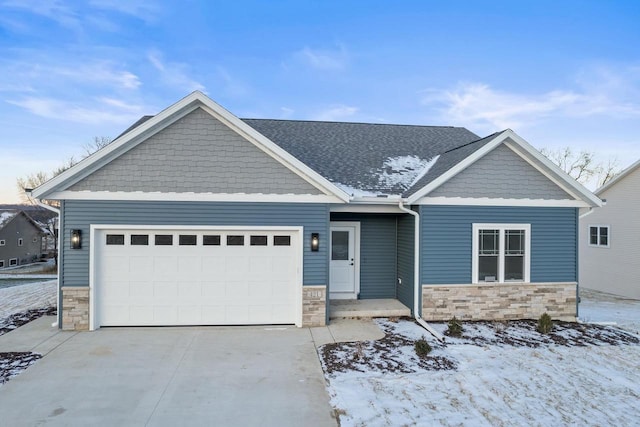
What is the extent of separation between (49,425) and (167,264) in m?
4.27

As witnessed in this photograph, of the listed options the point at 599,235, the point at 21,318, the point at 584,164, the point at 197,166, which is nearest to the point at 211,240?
the point at 197,166

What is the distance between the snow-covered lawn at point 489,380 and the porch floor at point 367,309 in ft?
3.65

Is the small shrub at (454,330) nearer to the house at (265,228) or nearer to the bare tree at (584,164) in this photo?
the house at (265,228)

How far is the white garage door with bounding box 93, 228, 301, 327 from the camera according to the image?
8.50 m

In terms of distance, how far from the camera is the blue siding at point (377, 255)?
35.2 feet

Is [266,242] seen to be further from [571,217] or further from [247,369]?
[571,217]

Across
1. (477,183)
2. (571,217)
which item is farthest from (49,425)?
(571,217)

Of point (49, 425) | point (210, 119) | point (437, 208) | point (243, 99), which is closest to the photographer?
point (49, 425)

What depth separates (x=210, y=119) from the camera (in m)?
8.52

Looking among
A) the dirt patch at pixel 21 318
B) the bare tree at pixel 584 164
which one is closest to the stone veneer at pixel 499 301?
the dirt patch at pixel 21 318

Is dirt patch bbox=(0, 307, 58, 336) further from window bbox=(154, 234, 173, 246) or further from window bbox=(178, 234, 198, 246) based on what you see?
window bbox=(178, 234, 198, 246)

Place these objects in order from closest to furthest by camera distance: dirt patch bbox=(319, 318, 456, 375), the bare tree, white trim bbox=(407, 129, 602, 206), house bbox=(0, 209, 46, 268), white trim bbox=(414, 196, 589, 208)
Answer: dirt patch bbox=(319, 318, 456, 375) < white trim bbox=(407, 129, 602, 206) < white trim bbox=(414, 196, 589, 208) < the bare tree < house bbox=(0, 209, 46, 268)

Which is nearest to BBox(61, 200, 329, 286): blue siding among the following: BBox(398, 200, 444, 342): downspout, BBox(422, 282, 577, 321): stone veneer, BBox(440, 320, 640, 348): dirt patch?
BBox(398, 200, 444, 342): downspout

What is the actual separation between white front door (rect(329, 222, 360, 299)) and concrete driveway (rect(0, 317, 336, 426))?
2518 mm
